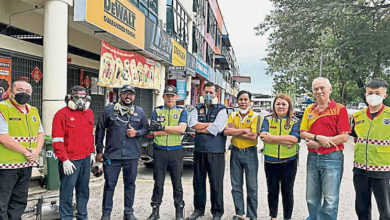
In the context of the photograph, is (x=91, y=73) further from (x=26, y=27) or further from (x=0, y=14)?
(x=0, y=14)

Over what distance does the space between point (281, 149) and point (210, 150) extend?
41.8 inches

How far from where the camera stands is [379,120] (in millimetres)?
3838

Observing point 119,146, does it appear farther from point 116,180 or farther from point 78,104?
point 78,104

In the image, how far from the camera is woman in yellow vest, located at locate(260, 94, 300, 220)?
4.39 meters

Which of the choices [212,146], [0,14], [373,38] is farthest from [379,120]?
[373,38]

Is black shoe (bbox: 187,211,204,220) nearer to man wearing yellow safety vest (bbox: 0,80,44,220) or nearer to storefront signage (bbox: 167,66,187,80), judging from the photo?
man wearing yellow safety vest (bbox: 0,80,44,220)

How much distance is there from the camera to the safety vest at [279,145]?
4.40m

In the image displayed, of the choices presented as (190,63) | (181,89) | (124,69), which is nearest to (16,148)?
(124,69)

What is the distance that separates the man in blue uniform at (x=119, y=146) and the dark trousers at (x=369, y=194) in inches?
124

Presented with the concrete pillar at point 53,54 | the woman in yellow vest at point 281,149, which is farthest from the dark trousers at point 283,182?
the concrete pillar at point 53,54

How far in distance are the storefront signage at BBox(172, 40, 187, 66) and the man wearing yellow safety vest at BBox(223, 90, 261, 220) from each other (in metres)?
10.6

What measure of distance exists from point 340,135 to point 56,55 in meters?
5.69

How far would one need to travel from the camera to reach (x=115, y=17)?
841 centimetres

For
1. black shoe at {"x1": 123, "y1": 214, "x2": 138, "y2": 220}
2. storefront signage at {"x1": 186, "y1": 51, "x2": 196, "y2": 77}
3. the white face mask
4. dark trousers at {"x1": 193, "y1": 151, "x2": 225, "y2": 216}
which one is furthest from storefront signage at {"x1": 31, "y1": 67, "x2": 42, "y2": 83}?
storefront signage at {"x1": 186, "y1": 51, "x2": 196, "y2": 77}
